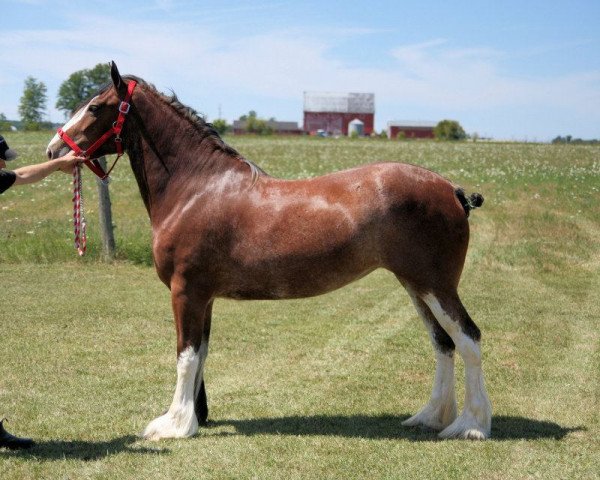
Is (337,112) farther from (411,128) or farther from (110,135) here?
(110,135)

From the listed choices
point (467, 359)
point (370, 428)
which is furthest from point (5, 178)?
point (467, 359)

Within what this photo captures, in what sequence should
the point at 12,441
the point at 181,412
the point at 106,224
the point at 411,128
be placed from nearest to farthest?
the point at 12,441 → the point at 181,412 → the point at 106,224 → the point at 411,128

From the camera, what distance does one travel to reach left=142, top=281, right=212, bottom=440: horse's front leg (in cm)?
554

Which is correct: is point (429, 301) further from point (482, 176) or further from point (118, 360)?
point (482, 176)

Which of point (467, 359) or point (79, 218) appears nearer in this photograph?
point (467, 359)

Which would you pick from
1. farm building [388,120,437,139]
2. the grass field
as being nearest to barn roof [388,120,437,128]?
→ farm building [388,120,437,139]

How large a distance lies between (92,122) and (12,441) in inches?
96.9

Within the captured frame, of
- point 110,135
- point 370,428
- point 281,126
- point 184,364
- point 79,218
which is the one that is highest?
point 110,135

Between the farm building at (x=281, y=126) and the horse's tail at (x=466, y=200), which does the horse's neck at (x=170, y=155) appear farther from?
the farm building at (x=281, y=126)

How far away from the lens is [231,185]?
5.69m

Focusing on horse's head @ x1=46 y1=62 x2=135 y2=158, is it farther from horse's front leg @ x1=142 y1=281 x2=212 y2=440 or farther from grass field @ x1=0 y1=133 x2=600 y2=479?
grass field @ x1=0 y1=133 x2=600 y2=479

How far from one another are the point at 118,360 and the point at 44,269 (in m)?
5.61

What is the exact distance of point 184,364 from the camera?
5.55m

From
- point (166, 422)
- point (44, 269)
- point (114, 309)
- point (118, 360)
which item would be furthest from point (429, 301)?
point (44, 269)
